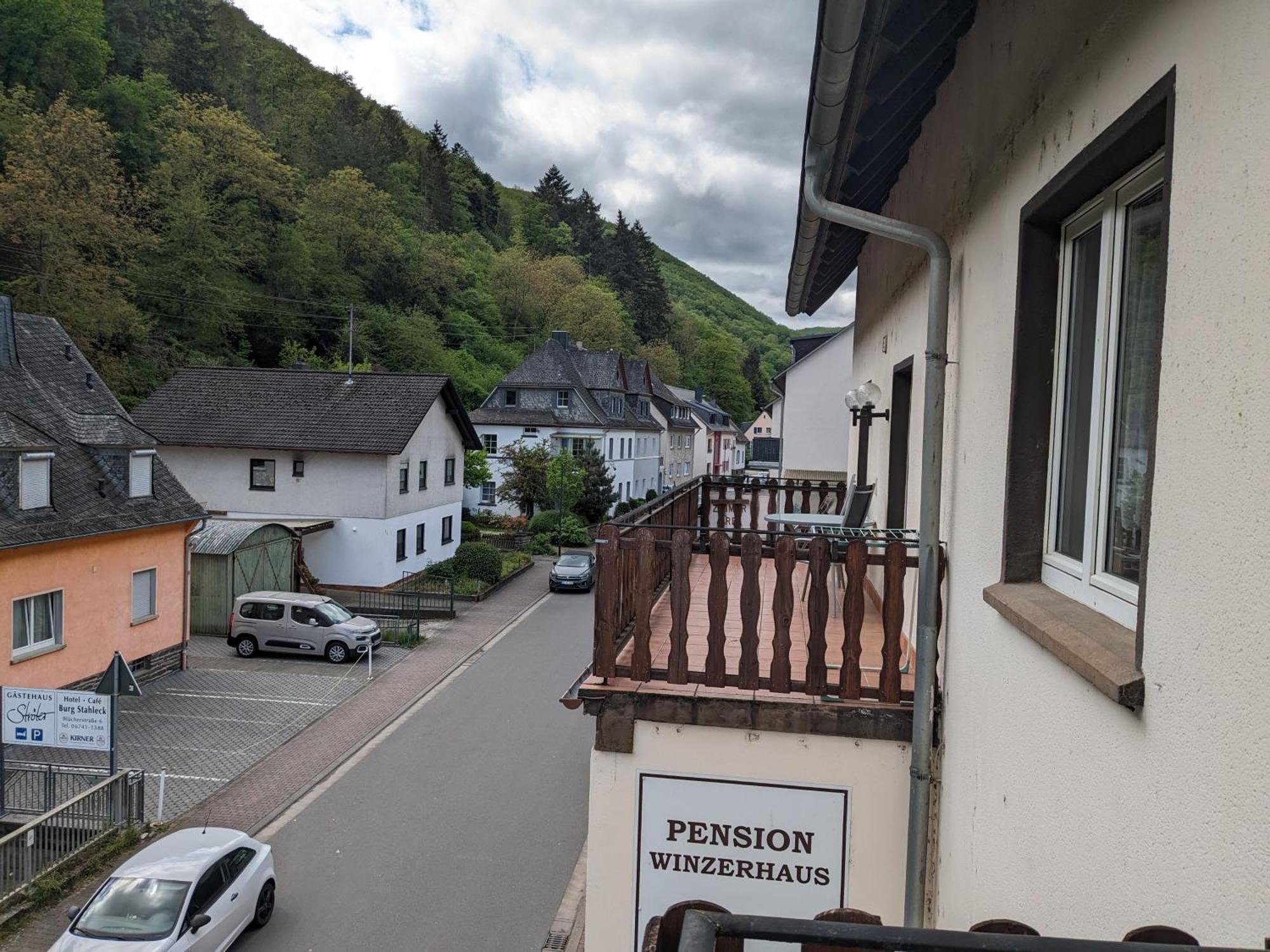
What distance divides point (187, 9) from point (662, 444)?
161 feet

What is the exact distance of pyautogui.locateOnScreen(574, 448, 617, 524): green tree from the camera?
40.7 meters

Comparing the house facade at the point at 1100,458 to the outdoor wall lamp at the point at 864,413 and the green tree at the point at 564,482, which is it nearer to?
the outdoor wall lamp at the point at 864,413

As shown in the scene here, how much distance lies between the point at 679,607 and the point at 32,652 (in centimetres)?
1510

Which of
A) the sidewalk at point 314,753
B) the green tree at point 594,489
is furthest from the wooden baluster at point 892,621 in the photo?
the green tree at point 594,489

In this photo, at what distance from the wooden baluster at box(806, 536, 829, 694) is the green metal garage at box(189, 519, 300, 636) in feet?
71.3

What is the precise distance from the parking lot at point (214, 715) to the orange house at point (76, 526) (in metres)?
1.11

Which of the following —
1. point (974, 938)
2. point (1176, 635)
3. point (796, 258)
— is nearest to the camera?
point (974, 938)

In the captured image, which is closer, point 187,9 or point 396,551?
point 396,551

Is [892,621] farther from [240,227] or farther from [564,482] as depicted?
[240,227]

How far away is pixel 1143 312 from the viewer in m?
2.45

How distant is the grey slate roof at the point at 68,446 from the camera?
15.4 metres

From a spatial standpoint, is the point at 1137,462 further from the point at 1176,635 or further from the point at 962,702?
the point at 962,702

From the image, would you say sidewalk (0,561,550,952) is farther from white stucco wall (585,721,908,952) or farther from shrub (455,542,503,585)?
white stucco wall (585,721,908,952)

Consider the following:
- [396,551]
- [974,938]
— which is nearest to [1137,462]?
[974,938]
